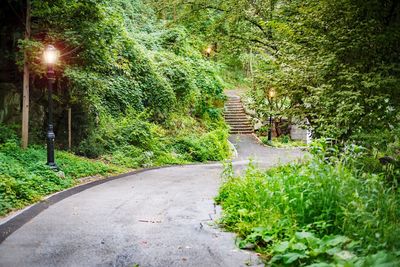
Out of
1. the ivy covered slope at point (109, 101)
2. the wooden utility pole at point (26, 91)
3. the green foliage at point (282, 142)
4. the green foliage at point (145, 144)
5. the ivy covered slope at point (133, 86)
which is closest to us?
the ivy covered slope at point (109, 101)

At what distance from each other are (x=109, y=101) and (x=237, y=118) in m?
13.1

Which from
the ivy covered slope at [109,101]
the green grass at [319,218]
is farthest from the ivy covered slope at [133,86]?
the green grass at [319,218]

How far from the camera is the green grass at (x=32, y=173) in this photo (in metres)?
7.43

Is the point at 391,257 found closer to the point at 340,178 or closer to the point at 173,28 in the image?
the point at 340,178

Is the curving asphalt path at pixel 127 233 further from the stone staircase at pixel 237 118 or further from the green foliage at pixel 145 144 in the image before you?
the stone staircase at pixel 237 118

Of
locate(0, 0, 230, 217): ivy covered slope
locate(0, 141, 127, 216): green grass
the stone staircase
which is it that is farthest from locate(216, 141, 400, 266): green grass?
the stone staircase

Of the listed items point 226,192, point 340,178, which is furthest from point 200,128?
point 340,178

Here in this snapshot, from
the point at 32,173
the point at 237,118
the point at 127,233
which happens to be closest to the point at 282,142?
the point at 237,118

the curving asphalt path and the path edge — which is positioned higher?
the curving asphalt path

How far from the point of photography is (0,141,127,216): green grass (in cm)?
743

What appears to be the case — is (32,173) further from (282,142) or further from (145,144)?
(282,142)

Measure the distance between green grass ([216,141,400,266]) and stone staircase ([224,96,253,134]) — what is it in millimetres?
19549

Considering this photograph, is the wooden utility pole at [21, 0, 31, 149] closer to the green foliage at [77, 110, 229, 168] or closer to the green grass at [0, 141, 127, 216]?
the green grass at [0, 141, 127, 216]

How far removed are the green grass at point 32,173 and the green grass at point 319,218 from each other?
13.6ft
